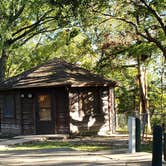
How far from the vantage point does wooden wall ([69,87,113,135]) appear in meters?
26.1

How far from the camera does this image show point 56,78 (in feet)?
87.2

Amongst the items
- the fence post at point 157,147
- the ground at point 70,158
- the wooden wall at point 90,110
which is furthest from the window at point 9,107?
the fence post at point 157,147

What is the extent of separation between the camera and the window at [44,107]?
26.4m

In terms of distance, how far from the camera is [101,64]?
33125 millimetres

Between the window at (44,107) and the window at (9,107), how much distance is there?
7.12 ft

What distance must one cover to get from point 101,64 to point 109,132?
22.7 ft

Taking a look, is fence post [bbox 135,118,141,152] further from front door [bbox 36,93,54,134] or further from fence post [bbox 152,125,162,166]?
front door [bbox 36,93,54,134]

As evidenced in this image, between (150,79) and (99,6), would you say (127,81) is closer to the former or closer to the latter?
(150,79)

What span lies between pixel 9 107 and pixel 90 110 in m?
4.95

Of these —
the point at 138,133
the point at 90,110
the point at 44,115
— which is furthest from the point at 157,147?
the point at 90,110

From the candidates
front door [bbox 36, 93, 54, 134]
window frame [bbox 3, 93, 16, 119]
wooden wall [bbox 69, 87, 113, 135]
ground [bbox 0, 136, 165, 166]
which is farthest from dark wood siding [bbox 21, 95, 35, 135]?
ground [bbox 0, 136, 165, 166]

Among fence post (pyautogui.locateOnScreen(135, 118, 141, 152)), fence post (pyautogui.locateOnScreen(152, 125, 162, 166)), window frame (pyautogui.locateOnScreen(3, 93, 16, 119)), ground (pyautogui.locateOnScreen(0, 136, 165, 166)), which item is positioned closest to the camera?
fence post (pyautogui.locateOnScreen(152, 125, 162, 166))

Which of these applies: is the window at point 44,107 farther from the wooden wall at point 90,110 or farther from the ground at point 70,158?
the ground at point 70,158

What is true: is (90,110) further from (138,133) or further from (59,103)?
(138,133)
